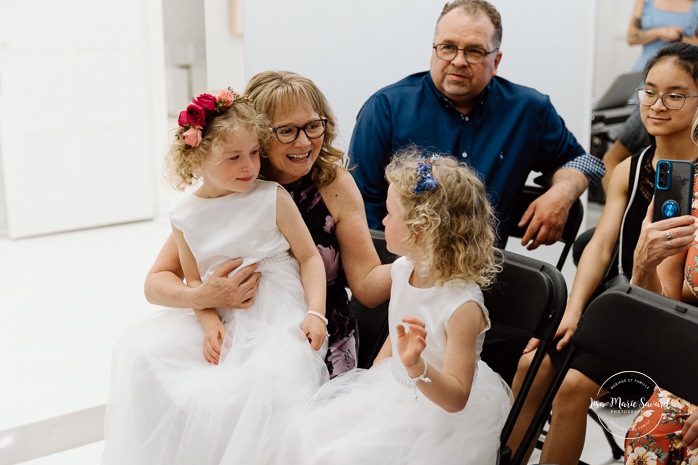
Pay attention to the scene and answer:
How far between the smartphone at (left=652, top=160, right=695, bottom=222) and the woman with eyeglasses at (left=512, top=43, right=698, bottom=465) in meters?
0.03

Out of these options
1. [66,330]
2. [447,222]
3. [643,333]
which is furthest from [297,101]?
[66,330]

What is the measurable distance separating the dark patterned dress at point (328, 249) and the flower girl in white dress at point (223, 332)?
0.10 m

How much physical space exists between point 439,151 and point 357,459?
4.87ft

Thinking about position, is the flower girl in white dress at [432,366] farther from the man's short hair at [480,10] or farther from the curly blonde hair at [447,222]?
the man's short hair at [480,10]

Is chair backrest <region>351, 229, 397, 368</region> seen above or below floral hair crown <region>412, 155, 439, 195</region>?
below

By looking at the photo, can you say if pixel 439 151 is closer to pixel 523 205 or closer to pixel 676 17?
pixel 523 205

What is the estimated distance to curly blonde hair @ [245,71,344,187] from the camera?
7.37 feet

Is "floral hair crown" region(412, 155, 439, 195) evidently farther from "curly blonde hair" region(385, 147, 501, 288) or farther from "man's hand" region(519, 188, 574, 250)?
"man's hand" region(519, 188, 574, 250)

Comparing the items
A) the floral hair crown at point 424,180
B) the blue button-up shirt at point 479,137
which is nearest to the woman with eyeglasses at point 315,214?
the floral hair crown at point 424,180

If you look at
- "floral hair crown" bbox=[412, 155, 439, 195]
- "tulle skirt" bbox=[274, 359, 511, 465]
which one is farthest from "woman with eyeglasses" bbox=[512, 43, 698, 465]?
"floral hair crown" bbox=[412, 155, 439, 195]

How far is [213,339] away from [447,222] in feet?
2.45

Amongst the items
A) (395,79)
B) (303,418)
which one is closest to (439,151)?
(395,79)

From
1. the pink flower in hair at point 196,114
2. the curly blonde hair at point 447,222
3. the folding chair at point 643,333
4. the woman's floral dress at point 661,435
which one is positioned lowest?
the woman's floral dress at point 661,435

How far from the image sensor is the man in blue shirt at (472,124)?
9.43ft
